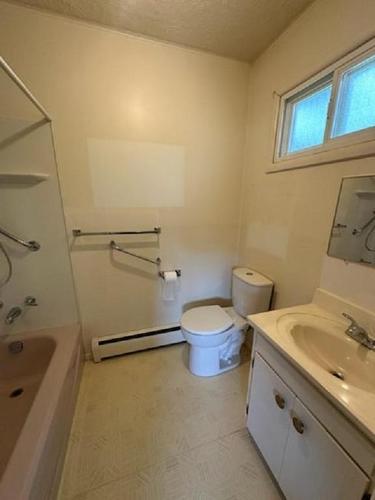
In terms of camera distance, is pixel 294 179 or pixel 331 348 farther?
pixel 294 179

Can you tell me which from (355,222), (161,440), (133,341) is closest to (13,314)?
(133,341)

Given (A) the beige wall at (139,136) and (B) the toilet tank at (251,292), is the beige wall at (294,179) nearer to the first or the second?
(B) the toilet tank at (251,292)

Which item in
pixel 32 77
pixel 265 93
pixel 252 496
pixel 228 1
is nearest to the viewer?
pixel 252 496

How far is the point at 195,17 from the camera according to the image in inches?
51.1

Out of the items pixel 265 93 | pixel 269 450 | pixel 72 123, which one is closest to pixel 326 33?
pixel 265 93

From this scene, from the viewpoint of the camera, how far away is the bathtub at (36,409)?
0.80m

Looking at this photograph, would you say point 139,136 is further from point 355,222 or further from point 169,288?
point 355,222

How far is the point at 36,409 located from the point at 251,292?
56.1 inches

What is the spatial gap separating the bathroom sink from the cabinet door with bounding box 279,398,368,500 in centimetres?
23

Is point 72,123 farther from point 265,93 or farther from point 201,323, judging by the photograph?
point 201,323

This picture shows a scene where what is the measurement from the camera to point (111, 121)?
151 cm

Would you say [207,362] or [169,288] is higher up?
[169,288]

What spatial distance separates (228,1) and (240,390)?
2.44 m

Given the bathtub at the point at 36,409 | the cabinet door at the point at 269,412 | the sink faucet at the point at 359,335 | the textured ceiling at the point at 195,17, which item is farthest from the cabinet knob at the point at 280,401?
the textured ceiling at the point at 195,17
